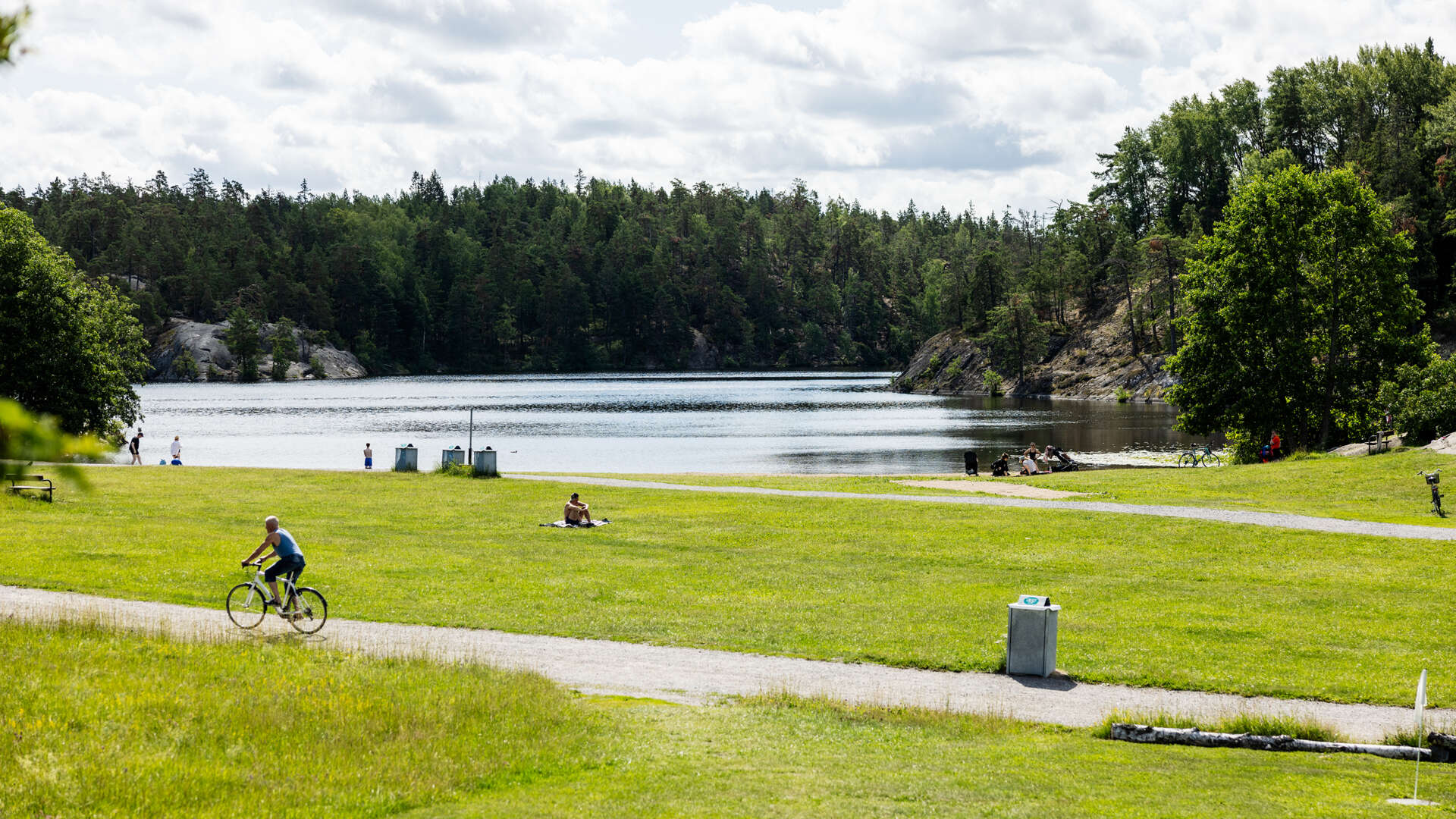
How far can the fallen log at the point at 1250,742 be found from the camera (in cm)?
1272

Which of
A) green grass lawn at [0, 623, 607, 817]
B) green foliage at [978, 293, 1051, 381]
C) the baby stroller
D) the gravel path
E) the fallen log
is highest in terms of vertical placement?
green foliage at [978, 293, 1051, 381]

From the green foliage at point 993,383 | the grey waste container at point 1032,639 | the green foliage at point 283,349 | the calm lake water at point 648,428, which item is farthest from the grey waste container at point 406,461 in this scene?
the green foliage at point 283,349

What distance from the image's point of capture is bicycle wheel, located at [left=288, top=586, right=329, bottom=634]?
60.2ft

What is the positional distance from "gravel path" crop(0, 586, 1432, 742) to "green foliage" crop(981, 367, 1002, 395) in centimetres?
12914

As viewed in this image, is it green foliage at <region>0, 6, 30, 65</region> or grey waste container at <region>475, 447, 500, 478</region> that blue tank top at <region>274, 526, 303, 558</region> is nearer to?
green foliage at <region>0, 6, 30, 65</region>

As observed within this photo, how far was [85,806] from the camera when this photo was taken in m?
9.80

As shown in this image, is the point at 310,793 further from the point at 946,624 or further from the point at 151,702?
the point at 946,624

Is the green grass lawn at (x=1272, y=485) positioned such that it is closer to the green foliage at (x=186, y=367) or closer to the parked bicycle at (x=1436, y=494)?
the parked bicycle at (x=1436, y=494)

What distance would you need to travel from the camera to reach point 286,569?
1886 cm

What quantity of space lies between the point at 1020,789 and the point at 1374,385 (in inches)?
2113

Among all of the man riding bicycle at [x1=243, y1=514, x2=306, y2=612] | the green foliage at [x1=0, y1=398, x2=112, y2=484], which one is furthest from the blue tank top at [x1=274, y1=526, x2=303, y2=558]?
the green foliage at [x1=0, y1=398, x2=112, y2=484]

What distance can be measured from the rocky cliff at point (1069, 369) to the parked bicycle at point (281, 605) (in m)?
111

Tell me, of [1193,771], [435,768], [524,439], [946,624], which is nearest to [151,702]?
[435,768]

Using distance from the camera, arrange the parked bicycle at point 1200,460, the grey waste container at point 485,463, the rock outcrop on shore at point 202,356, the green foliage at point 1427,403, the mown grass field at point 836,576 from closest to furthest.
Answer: the mown grass field at point 836,576
the grey waste container at point 485,463
the green foliage at point 1427,403
the parked bicycle at point 1200,460
the rock outcrop on shore at point 202,356
